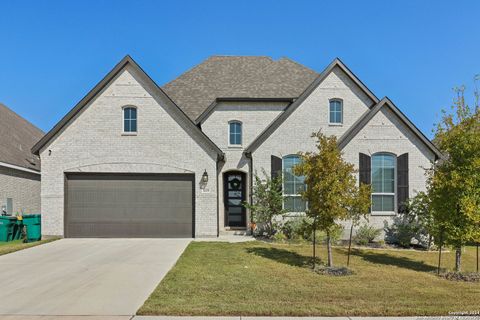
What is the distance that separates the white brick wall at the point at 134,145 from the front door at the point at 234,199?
207 centimetres

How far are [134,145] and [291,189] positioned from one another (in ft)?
22.7

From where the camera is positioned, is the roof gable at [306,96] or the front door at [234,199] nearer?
the roof gable at [306,96]

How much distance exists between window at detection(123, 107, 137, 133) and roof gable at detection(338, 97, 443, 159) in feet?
28.5

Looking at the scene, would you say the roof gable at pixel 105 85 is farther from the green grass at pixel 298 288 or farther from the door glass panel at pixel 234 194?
the green grass at pixel 298 288

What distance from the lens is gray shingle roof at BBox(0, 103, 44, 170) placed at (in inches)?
717

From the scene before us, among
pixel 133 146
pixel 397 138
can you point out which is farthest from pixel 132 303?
pixel 397 138

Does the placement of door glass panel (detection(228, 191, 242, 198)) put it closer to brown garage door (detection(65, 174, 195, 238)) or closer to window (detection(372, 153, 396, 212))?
brown garage door (detection(65, 174, 195, 238))

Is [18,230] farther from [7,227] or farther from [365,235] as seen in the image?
[365,235]

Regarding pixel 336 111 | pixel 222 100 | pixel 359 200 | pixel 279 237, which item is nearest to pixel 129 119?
pixel 222 100

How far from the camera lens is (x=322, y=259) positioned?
9.98 m

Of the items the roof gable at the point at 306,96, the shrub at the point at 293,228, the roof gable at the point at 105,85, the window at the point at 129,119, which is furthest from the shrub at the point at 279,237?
the window at the point at 129,119

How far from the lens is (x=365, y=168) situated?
14109 millimetres

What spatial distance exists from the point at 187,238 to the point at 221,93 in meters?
7.45

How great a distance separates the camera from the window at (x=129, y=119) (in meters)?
14.1
